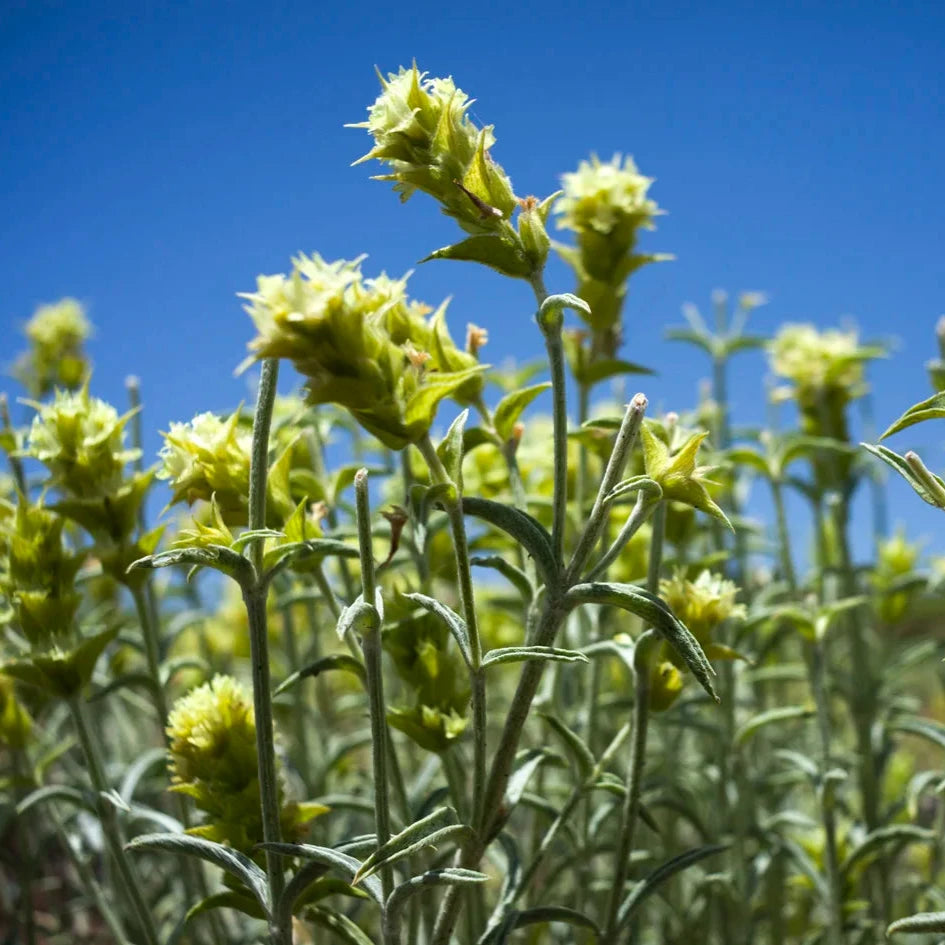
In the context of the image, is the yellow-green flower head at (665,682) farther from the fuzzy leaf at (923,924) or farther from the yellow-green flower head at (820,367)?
the yellow-green flower head at (820,367)

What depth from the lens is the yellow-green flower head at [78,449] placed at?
1248mm

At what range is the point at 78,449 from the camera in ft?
4.08

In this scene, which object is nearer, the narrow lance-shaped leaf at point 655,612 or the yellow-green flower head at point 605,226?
the narrow lance-shaped leaf at point 655,612

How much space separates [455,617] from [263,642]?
0.20 meters

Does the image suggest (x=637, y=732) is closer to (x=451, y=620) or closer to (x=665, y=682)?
(x=665, y=682)

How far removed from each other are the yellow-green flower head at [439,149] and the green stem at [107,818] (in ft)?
2.50

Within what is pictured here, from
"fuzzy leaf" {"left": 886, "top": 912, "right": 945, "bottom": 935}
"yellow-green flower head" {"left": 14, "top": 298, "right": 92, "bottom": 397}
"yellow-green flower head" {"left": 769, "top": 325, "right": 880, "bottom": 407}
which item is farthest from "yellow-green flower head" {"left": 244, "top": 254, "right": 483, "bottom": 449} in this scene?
"yellow-green flower head" {"left": 14, "top": 298, "right": 92, "bottom": 397}

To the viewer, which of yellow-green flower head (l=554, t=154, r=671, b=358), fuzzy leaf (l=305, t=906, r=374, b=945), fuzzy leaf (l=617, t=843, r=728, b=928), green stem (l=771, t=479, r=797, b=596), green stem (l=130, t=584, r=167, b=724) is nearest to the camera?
fuzzy leaf (l=305, t=906, r=374, b=945)

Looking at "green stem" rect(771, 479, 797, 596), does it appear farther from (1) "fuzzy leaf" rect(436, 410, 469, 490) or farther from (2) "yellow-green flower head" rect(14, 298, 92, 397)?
(2) "yellow-green flower head" rect(14, 298, 92, 397)

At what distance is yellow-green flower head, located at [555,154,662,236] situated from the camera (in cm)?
146

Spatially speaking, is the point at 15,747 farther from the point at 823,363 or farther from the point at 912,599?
the point at 912,599

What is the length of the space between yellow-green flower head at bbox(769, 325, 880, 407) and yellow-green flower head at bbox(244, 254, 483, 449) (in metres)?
1.36

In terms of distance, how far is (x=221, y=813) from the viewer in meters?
1.12

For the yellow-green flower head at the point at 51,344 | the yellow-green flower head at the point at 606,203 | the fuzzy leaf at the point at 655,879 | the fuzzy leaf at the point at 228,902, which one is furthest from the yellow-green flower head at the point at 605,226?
the yellow-green flower head at the point at 51,344
